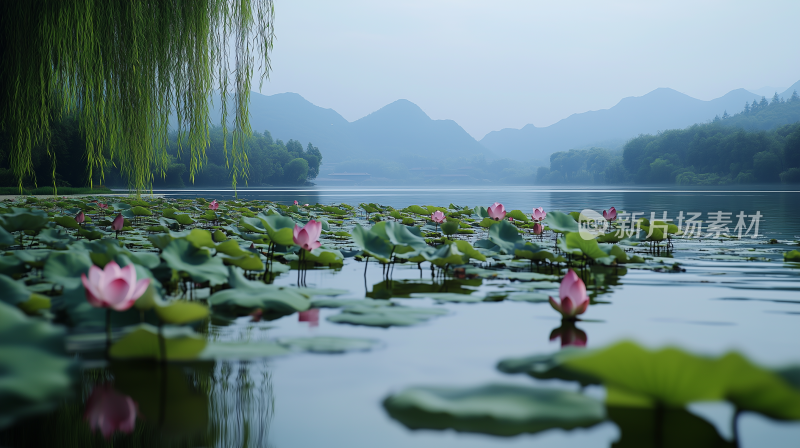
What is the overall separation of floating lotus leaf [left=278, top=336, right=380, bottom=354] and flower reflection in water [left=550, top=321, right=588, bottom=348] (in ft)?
1.97

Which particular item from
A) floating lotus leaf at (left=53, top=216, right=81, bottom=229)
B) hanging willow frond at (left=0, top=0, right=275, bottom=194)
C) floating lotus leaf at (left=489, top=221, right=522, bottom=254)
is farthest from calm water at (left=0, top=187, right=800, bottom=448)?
floating lotus leaf at (left=53, top=216, right=81, bottom=229)

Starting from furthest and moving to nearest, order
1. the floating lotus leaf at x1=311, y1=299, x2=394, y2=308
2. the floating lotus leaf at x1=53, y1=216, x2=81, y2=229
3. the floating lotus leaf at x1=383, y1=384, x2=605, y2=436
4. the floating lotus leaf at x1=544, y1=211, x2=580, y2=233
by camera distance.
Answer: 1. the floating lotus leaf at x1=53, y1=216, x2=81, y2=229
2. the floating lotus leaf at x1=544, y1=211, x2=580, y2=233
3. the floating lotus leaf at x1=311, y1=299, x2=394, y2=308
4. the floating lotus leaf at x1=383, y1=384, x2=605, y2=436

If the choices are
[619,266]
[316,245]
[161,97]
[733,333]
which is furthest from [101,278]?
[619,266]

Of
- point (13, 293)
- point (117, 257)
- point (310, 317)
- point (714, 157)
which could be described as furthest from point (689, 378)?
point (714, 157)

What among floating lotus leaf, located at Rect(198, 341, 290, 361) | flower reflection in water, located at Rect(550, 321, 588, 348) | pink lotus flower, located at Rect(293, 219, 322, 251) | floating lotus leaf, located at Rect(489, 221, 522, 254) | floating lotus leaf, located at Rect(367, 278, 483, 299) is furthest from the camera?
floating lotus leaf, located at Rect(489, 221, 522, 254)

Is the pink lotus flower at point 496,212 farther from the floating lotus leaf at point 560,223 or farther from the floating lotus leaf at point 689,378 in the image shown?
the floating lotus leaf at point 689,378

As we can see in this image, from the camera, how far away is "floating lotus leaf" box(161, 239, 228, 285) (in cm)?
183

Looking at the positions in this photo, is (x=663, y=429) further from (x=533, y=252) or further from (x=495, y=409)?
(x=533, y=252)

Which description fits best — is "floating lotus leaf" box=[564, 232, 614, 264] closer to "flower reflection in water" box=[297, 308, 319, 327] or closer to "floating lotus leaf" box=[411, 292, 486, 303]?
"floating lotus leaf" box=[411, 292, 486, 303]

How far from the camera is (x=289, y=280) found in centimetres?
268

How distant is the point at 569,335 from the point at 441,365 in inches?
22.2

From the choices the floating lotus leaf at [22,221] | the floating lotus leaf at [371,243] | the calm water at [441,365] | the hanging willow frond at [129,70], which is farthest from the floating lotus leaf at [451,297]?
the floating lotus leaf at [22,221]

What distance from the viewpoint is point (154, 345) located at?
1.15m

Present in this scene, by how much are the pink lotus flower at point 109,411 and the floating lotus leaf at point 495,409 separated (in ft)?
1.69
